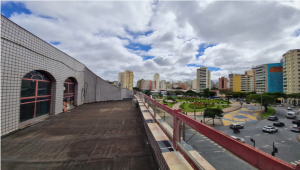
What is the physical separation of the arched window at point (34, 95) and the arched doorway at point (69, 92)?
237cm

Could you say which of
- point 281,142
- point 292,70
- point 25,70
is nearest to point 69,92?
point 25,70

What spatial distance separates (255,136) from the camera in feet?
48.4

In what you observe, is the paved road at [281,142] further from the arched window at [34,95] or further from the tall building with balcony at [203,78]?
the tall building with balcony at [203,78]

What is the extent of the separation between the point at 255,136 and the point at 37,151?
20182mm

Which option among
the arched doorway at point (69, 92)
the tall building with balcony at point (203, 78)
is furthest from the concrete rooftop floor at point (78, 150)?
the tall building with balcony at point (203, 78)

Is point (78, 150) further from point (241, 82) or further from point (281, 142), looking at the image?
point (241, 82)

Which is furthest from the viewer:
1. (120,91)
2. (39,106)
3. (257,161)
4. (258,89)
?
(258,89)

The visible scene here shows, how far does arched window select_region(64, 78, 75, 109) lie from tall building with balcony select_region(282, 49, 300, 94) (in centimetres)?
5972

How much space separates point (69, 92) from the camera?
11242 millimetres

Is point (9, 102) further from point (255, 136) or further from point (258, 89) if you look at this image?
point (258, 89)

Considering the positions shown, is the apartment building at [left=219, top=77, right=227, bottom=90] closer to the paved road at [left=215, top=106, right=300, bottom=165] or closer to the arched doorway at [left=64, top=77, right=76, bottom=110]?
the paved road at [left=215, top=106, right=300, bottom=165]

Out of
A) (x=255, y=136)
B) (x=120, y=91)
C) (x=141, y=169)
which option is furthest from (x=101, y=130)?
(x=255, y=136)

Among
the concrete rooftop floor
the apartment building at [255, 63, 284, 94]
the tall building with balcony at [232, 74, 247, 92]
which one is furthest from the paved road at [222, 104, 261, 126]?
the tall building with balcony at [232, 74, 247, 92]

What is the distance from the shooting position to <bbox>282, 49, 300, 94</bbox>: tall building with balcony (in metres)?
38.0
